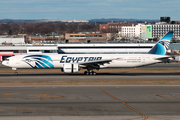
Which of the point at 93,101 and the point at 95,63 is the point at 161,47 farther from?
the point at 93,101

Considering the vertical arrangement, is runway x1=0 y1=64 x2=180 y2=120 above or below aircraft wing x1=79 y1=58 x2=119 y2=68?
below

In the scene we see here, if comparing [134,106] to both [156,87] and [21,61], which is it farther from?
[21,61]

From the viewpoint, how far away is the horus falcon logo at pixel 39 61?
52053mm

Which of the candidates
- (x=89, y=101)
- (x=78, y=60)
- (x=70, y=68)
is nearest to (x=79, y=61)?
(x=78, y=60)

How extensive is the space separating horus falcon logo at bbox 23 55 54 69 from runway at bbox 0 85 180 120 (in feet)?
47.9

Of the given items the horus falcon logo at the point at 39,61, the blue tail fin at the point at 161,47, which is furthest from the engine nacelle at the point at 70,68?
the blue tail fin at the point at 161,47

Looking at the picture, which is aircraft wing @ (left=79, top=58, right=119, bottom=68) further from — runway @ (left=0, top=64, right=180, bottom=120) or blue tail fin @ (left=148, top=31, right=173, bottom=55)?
runway @ (left=0, top=64, right=180, bottom=120)

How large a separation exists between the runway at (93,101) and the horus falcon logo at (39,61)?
14589 mm

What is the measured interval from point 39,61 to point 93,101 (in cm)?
2588

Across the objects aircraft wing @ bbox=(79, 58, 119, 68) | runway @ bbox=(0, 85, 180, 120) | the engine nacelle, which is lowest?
runway @ bbox=(0, 85, 180, 120)

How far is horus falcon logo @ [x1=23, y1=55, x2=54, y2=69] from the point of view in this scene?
52053 millimetres

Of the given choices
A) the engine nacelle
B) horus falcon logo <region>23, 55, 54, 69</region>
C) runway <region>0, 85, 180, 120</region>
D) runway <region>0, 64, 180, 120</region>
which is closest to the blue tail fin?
the engine nacelle

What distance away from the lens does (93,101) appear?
93.1 feet

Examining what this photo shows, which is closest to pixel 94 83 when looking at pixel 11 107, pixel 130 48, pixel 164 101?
pixel 164 101
